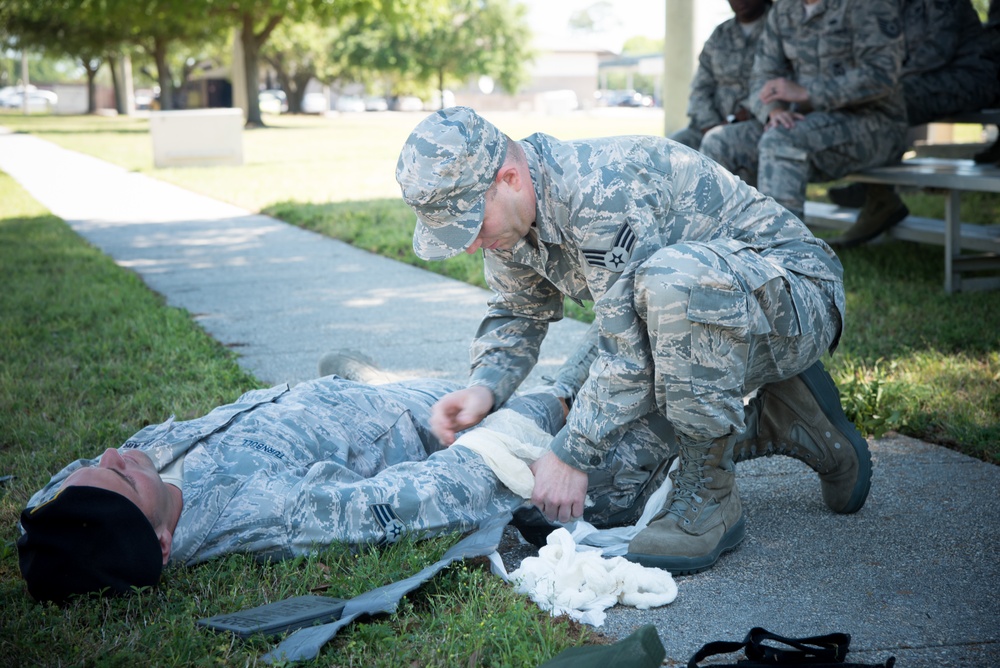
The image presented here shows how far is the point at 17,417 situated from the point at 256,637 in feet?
7.35

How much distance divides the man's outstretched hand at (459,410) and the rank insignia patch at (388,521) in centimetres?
43

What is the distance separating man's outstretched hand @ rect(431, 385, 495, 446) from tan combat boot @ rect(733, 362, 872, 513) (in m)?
0.78

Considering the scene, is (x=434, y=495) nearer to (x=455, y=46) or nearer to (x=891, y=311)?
(x=891, y=311)

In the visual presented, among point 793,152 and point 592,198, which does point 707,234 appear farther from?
point 793,152

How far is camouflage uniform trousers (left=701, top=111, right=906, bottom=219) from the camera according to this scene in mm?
6004

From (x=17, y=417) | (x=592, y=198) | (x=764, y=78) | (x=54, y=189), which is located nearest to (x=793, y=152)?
(x=764, y=78)

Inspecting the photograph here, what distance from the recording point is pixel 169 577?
101 inches

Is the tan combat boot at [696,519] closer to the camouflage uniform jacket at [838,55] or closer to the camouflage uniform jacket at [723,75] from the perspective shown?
the camouflage uniform jacket at [838,55]

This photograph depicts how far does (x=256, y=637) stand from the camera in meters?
2.24

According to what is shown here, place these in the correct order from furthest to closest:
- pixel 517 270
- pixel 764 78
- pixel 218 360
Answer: pixel 764 78, pixel 218 360, pixel 517 270

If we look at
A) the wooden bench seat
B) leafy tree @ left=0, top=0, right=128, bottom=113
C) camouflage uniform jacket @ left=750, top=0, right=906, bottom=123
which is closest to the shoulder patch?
camouflage uniform jacket @ left=750, top=0, right=906, bottom=123

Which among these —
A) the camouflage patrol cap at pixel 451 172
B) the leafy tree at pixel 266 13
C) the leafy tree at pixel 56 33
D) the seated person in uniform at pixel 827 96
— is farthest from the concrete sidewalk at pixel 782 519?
the leafy tree at pixel 56 33

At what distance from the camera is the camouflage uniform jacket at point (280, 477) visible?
102 inches

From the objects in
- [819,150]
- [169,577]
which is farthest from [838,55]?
[169,577]
